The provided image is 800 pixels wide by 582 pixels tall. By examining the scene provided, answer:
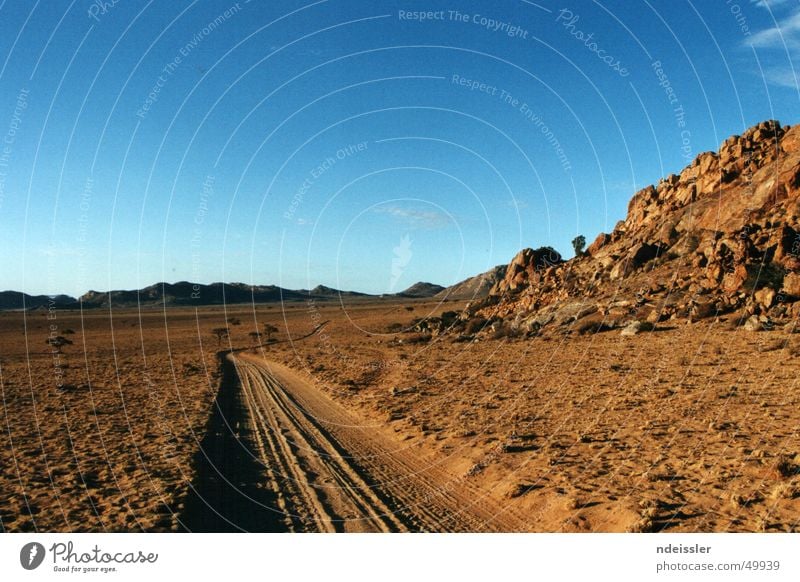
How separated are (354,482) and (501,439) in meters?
4.74

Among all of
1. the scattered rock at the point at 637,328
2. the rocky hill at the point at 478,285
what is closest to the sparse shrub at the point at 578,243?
the rocky hill at the point at 478,285

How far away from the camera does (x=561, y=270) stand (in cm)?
4950

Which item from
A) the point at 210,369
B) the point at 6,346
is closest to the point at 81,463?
the point at 210,369

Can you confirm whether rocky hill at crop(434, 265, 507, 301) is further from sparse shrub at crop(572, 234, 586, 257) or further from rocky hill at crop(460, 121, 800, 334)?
rocky hill at crop(460, 121, 800, 334)

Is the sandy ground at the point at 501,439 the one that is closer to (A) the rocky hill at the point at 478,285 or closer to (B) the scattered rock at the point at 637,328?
(B) the scattered rock at the point at 637,328

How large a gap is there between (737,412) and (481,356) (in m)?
17.1

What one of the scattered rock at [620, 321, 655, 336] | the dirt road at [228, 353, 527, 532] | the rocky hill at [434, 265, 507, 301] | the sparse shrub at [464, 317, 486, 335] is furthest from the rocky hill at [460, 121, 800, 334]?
the rocky hill at [434, 265, 507, 301]

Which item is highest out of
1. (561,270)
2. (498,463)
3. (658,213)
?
(658,213)

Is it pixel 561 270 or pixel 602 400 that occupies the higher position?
pixel 561 270

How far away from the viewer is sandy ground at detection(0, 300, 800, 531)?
9477 mm

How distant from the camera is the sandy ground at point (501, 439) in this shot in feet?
31.1

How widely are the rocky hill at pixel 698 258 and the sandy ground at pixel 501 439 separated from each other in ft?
12.0

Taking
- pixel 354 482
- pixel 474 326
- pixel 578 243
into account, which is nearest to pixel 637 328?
pixel 474 326

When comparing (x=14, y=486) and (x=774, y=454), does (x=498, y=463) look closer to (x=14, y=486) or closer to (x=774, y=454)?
(x=774, y=454)
